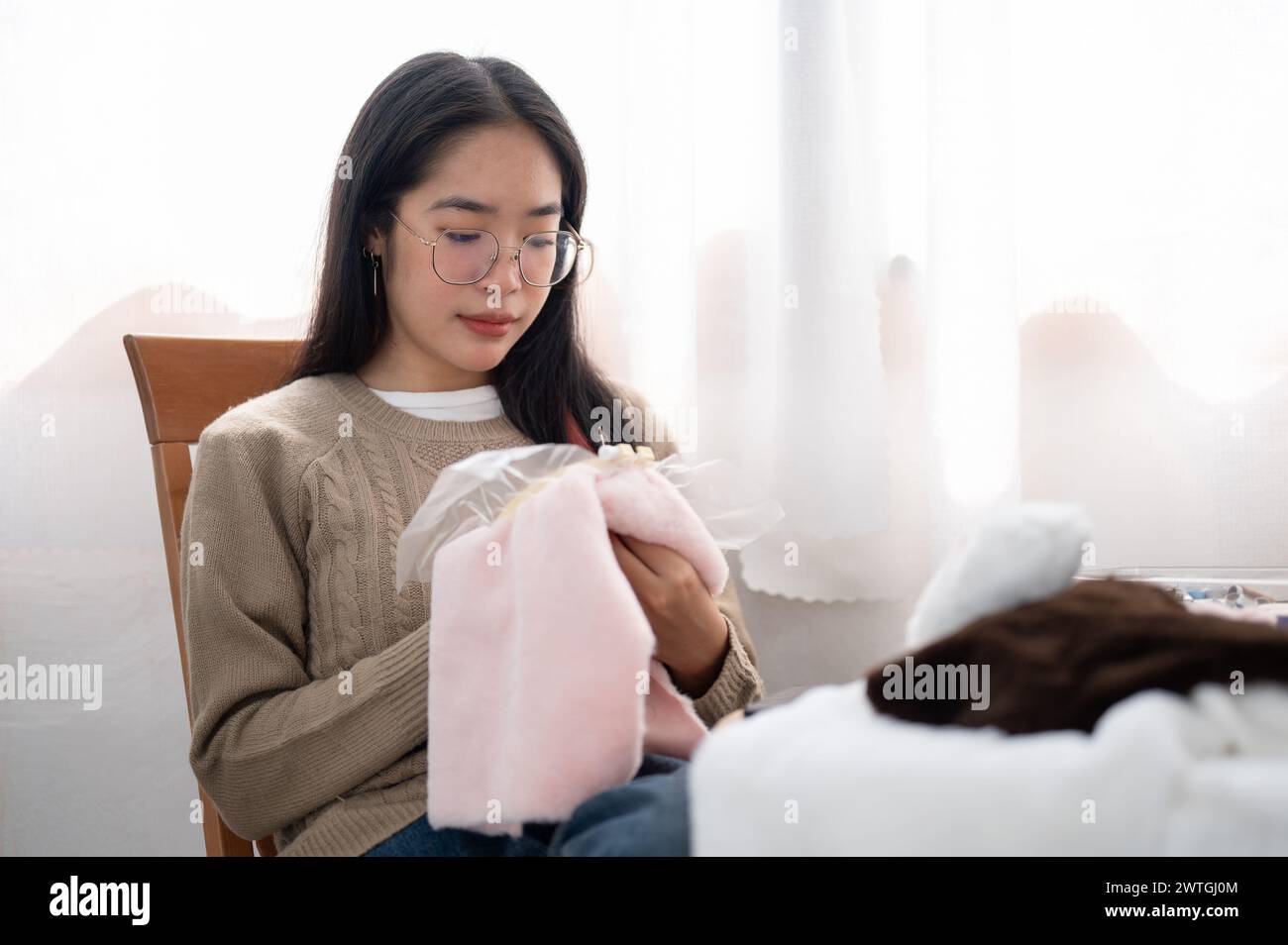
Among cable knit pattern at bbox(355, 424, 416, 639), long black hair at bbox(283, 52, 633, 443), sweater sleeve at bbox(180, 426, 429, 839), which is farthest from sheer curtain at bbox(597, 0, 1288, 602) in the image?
sweater sleeve at bbox(180, 426, 429, 839)

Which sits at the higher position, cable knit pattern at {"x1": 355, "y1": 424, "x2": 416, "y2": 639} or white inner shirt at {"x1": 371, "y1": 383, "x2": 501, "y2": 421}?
white inner shirt at {"x1": 371, "y1": 383, "x2": 501, "y2": 421}

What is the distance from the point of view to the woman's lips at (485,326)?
41.8 inches

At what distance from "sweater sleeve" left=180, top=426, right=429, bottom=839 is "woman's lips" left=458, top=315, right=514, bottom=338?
238 millimetres

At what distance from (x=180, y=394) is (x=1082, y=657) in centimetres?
98

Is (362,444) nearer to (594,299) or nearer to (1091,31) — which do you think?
(594,299)

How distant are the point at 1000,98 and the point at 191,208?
105 centimetres

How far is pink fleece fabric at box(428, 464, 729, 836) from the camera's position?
0.65m

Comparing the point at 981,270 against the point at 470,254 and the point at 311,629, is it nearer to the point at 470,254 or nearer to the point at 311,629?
the point at 470,254

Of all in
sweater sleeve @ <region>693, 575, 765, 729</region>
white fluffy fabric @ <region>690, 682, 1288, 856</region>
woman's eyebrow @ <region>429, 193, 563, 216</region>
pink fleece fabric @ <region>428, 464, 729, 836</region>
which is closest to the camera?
white fluffy fabric @ <region>690, 682, 1288, 856</region>

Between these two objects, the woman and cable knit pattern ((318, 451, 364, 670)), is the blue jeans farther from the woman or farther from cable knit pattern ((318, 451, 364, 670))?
cable knit pattern ((318, 451, 364, 670))

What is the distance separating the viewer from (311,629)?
3.19 feet

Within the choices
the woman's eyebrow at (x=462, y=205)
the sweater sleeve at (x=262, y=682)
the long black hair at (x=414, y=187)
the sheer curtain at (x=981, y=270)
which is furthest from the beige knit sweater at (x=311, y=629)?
the sheer curtain at (x=981, y=270)

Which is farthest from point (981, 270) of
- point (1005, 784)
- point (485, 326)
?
point (1005, 784)

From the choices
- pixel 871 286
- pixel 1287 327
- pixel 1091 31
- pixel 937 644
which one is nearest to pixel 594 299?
pixel 871 286
